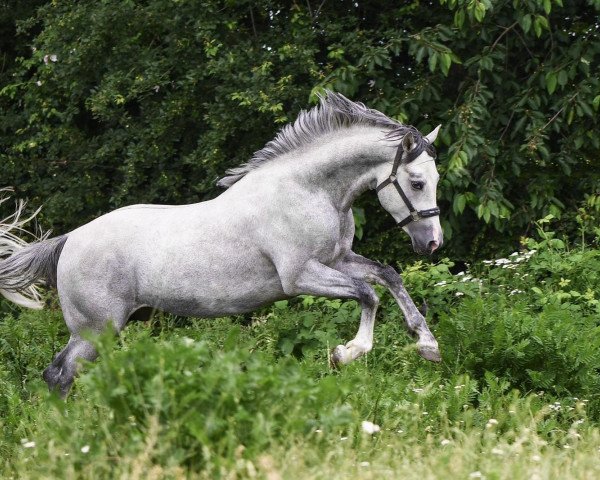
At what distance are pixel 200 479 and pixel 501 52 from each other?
232 inches

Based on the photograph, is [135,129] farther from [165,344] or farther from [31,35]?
[165,344]

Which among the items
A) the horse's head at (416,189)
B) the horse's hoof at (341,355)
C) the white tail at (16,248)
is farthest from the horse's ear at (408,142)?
the white tail at (16,248)

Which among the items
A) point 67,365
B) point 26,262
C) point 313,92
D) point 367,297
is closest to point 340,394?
point 367,297

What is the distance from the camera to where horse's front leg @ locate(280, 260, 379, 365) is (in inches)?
235

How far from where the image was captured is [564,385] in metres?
6.41

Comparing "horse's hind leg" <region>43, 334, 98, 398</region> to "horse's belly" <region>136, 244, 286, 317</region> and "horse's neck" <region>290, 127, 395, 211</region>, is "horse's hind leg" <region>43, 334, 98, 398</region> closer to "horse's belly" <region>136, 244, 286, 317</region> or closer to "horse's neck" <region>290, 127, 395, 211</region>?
"horse's belly" <region>136, 244, 286, 317</region>

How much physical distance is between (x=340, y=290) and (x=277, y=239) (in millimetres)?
493

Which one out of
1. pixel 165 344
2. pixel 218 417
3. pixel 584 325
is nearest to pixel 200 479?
pixel 218 417

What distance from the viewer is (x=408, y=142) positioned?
5988mm

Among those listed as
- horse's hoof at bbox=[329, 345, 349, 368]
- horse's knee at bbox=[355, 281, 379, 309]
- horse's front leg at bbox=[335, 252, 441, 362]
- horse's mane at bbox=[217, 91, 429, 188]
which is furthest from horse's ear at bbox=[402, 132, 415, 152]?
horse's hoof at bbox=[329, 345, 349, 368]

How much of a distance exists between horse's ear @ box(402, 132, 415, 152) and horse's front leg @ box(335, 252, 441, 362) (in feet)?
2.40

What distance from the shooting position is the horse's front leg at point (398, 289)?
6016 millimetres

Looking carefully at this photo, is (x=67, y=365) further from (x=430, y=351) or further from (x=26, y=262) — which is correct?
(x=430, y=351)

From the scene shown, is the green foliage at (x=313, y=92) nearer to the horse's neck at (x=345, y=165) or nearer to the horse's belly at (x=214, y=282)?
the horse's neck at (x=345, y=165)
